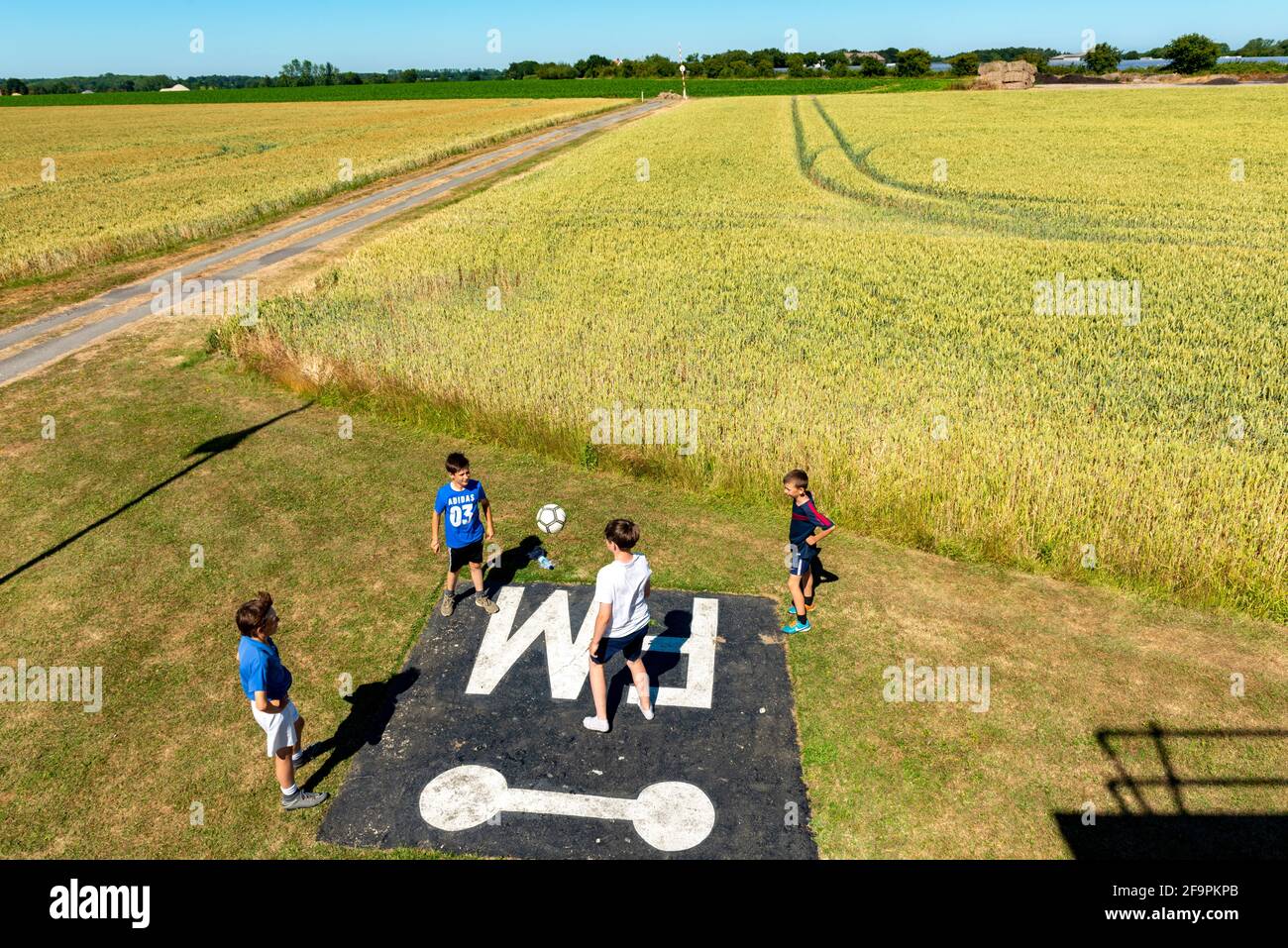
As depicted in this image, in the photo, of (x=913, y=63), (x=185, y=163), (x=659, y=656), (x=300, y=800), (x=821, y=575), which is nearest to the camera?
(x=300, y=800)

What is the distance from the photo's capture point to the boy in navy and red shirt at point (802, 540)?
25.7 feet

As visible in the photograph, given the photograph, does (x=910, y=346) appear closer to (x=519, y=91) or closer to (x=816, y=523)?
(x=816, y=523)

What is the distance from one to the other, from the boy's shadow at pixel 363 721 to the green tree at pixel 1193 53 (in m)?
169

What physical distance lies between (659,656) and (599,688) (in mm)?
1382

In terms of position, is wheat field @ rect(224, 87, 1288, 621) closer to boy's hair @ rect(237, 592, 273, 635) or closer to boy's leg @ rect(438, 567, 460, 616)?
boy's leg @ rect(438, 567, 460, 616)

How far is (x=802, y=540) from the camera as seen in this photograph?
7.98 m

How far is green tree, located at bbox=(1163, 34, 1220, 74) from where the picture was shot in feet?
427

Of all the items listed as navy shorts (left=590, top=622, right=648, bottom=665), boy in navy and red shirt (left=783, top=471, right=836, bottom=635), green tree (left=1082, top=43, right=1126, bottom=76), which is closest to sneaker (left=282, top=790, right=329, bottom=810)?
navy shorts (left=590, top=622, right=648, bottom=665)

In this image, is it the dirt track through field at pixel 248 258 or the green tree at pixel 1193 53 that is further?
the green tree at pixel 1193 53

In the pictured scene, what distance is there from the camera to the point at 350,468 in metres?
12.5

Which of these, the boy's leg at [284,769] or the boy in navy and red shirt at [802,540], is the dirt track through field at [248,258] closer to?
the boy's leg at [284,769]

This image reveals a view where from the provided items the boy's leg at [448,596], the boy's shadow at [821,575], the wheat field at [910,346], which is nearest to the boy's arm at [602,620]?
the boy's leg at [448,596]

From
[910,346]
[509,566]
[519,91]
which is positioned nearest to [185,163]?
[910,346]
